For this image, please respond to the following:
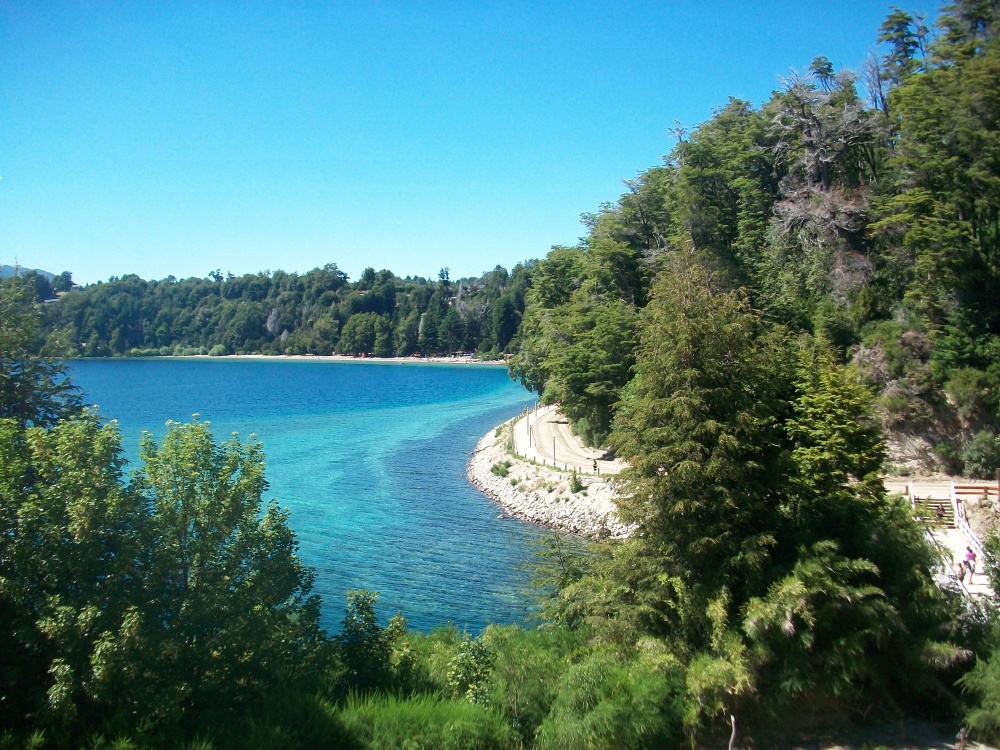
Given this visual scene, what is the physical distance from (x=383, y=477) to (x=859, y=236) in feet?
95.5

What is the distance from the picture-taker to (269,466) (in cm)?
4469

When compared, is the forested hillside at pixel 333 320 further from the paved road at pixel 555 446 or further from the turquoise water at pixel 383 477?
the paved road at pixel 555 446

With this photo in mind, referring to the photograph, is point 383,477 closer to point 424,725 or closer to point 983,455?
point 983,455

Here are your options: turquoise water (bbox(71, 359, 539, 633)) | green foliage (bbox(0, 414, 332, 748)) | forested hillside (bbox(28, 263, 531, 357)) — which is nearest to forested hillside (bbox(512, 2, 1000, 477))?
turquoise water (bbox(71, 359, 539, 633))

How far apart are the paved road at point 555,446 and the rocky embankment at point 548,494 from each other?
1169 millimetres

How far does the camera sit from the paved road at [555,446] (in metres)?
37.2

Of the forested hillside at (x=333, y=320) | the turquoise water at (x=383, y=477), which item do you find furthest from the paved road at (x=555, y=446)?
the forested hillside at (x=333, y=320)

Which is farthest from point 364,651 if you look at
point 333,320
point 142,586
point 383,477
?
point 333,320

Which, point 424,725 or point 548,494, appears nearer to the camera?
point 424,725

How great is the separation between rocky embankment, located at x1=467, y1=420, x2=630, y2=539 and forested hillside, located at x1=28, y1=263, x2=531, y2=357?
101078 mm

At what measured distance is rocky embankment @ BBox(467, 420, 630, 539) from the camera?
3073 centimetres

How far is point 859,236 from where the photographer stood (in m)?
34.8

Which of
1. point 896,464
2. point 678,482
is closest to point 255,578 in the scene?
point 678,482

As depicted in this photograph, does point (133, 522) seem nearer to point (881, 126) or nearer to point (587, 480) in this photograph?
point (587, 480)
